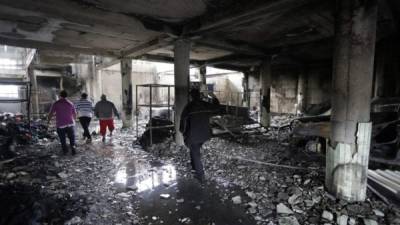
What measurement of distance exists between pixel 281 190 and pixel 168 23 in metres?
4.85

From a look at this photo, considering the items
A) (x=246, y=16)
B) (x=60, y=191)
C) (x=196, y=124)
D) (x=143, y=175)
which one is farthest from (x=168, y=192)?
(x=246, y=16)

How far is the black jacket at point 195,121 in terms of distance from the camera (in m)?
4.07

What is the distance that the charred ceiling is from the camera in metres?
4.38

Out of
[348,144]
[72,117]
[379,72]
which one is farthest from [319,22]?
[72,117]

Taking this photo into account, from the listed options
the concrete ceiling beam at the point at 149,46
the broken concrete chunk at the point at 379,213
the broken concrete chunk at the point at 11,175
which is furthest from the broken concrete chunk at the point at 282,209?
the concrete ceiling beam at the point at 149,46

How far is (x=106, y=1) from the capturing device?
168 inches

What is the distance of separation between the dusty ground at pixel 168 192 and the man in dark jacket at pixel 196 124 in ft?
1.74

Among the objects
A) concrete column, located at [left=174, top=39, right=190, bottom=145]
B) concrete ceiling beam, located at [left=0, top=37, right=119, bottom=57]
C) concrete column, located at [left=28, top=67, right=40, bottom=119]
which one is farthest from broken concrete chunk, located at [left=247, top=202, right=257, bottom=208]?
concrete column, located at [left=28, top=67, right=40, bottom=119]

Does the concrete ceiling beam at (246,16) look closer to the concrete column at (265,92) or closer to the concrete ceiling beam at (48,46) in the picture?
the concrete column at (265,92)

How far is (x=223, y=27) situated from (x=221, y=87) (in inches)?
525

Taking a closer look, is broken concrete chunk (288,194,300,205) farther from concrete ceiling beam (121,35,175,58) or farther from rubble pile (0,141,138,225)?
concrete ceiling beam (121,35,175,58)

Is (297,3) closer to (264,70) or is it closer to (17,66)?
(264,70)

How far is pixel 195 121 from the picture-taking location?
4.08 metres

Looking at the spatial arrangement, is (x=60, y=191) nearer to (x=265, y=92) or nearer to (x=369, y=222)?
(x=369, y=222)
